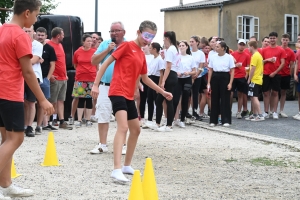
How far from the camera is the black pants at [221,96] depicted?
1396cm

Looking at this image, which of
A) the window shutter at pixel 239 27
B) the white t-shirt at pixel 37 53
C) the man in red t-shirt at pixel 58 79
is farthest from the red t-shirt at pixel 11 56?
the window shutter at pixel 239 27

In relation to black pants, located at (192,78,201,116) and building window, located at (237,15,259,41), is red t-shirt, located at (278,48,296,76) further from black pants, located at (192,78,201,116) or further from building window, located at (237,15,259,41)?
building window, located at (237,15,259,41)

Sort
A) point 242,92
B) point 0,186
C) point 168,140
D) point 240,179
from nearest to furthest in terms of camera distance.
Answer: point 0,186 < point 240,179 < point 168,140 < point 242,92

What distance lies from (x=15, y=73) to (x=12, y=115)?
0.39 meters

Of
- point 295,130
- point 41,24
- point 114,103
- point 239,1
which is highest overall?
point 239,1

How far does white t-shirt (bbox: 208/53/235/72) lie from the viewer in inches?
547

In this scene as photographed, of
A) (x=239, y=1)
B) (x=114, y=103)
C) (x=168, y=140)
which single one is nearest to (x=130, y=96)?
(x=114, y=103)

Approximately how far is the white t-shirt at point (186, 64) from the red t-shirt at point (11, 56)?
8.24 m

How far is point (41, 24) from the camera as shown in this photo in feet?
55.0

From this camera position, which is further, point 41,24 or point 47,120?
point 41,24

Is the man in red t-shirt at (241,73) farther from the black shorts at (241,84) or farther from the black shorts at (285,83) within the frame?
the black shorts at (285,83)

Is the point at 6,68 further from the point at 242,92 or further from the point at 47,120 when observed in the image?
the point at 242,92

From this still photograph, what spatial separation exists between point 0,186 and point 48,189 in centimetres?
58

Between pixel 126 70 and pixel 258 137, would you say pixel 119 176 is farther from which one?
pixel 258 137
